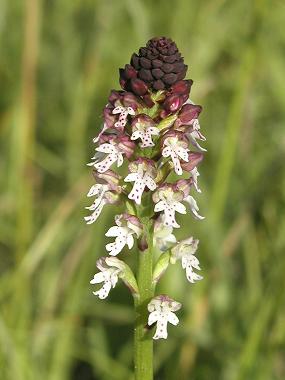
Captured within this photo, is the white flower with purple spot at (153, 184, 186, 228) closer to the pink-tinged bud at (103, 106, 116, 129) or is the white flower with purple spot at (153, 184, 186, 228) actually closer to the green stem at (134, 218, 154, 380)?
the green stem at (134, 218, 154, 380)

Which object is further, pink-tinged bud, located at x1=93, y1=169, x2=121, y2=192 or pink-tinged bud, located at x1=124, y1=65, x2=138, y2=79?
pink-tinged bud, located at x1=93, y1=169, x2=121, y2=192

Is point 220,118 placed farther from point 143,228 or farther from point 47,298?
point 143,228

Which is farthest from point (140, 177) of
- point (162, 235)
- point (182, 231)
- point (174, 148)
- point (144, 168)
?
point (182, 231)

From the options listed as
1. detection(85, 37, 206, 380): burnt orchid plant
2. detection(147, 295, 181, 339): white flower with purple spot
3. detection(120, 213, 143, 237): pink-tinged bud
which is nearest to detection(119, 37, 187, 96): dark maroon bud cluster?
detection(85, 37, 206, 380): burnt orchid plant

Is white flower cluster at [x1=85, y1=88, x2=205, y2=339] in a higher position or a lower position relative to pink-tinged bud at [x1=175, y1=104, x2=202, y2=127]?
lower

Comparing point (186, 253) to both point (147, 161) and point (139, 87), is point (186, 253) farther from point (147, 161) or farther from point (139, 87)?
point (139, 87)

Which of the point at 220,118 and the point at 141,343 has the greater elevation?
the point at 220,118

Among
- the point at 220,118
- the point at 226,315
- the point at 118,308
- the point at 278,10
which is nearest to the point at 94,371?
the point at 118,308

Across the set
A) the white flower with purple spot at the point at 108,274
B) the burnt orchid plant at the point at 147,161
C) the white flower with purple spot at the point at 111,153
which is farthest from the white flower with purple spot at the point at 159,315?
the white flower with purple spot at the point at 111,153
